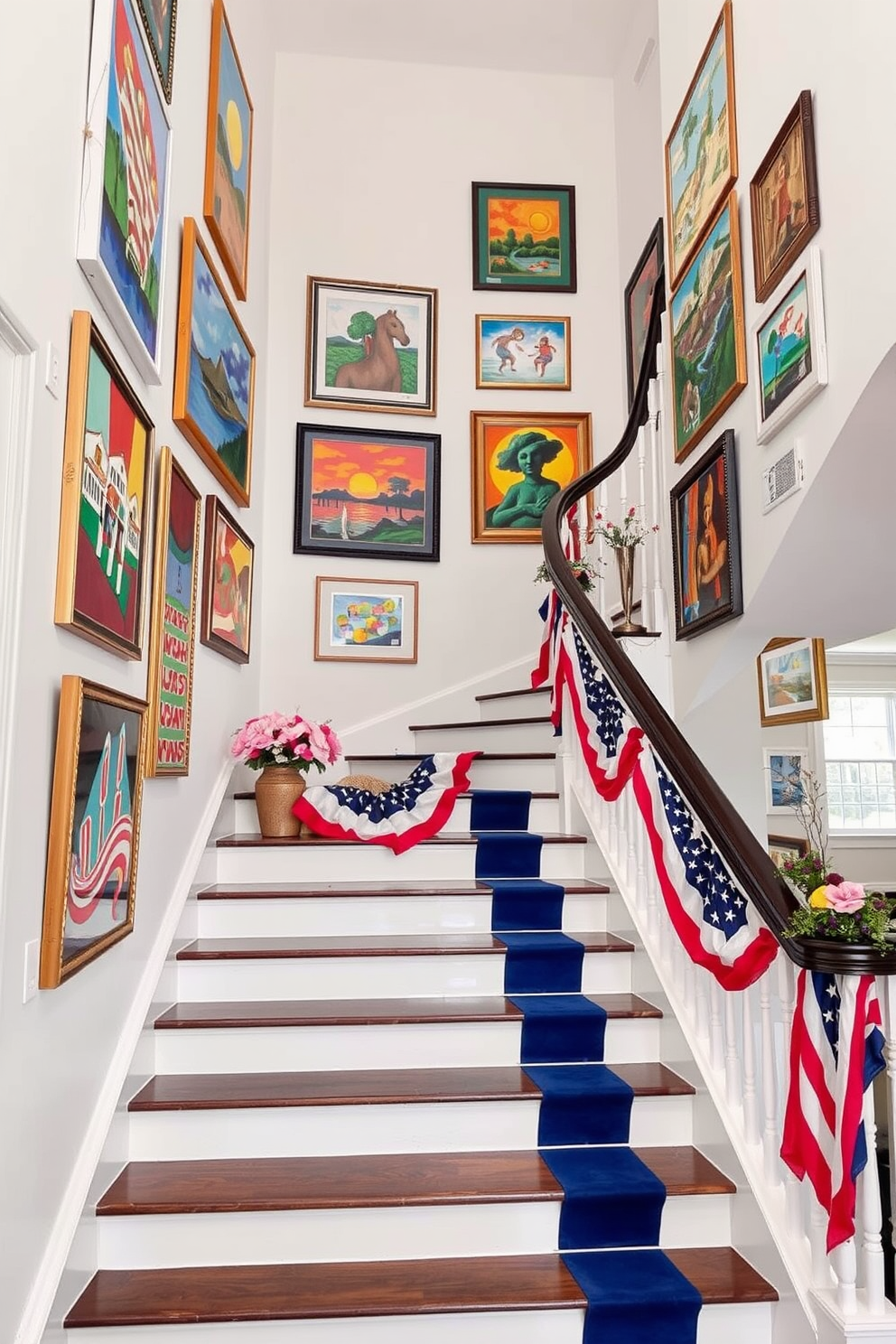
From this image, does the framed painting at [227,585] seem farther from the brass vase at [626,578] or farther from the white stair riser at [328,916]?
the brass vase at [626,578]

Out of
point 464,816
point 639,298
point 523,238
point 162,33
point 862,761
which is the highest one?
point 523,238

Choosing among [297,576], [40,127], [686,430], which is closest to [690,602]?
[686,430]

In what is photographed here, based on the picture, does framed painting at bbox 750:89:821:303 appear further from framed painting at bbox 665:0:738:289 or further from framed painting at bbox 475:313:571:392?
framed painting at bbox 475:313:571:392

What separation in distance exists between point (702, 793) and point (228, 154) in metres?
3.26

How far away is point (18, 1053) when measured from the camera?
1896mm

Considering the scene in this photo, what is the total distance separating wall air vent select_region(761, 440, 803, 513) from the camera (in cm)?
302

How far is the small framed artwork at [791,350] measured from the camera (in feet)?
9.36

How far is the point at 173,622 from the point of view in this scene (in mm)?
3061

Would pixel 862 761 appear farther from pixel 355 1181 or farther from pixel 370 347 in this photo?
Result: pixel 355 1181

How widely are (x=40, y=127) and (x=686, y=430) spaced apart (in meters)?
2.76

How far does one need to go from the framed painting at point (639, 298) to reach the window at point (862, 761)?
17.5 feet

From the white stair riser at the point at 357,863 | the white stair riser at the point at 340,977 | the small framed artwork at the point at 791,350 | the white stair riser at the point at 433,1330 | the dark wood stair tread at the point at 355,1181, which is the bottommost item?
the white stair riser at the point at 433,1330

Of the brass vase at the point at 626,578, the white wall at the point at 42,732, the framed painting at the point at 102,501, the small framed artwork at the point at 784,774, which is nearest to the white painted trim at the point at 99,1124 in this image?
the white wall at the point at 42,732

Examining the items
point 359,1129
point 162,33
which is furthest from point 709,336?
point 359,1129
